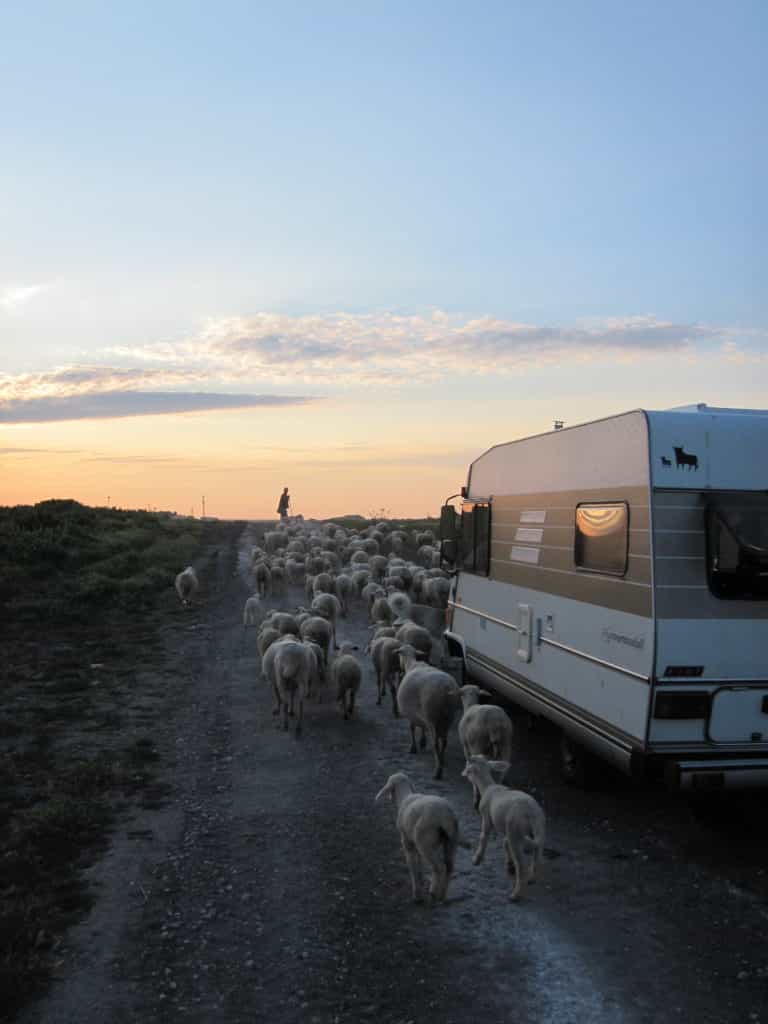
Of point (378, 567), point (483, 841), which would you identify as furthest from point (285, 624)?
point (378, 567)

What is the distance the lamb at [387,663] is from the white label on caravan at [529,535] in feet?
10.1

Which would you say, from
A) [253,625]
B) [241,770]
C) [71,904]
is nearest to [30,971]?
[71,904]

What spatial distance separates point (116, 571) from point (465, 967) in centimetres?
2450

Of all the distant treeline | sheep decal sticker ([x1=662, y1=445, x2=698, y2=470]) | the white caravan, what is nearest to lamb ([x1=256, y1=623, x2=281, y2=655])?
the white caravan

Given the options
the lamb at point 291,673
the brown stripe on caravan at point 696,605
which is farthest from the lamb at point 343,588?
the brown stripe on caravan at point 696,605

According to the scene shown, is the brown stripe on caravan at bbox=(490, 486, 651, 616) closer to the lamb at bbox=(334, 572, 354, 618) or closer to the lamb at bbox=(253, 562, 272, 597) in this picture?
the lamb at bbox=(334, 572, 354, 618)

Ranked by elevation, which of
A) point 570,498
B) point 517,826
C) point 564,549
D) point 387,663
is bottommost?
point 517,826

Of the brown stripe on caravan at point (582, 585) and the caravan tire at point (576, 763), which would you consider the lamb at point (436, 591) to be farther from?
the caravan tire at point (576, 763)

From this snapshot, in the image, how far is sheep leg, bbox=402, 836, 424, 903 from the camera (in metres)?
6.68

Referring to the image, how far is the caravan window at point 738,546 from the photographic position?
724 cm

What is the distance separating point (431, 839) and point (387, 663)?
6.61 metres

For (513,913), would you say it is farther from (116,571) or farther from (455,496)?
(116,571)

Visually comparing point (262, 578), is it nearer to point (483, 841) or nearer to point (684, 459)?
point (483, 841)

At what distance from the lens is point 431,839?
21.4 ft
